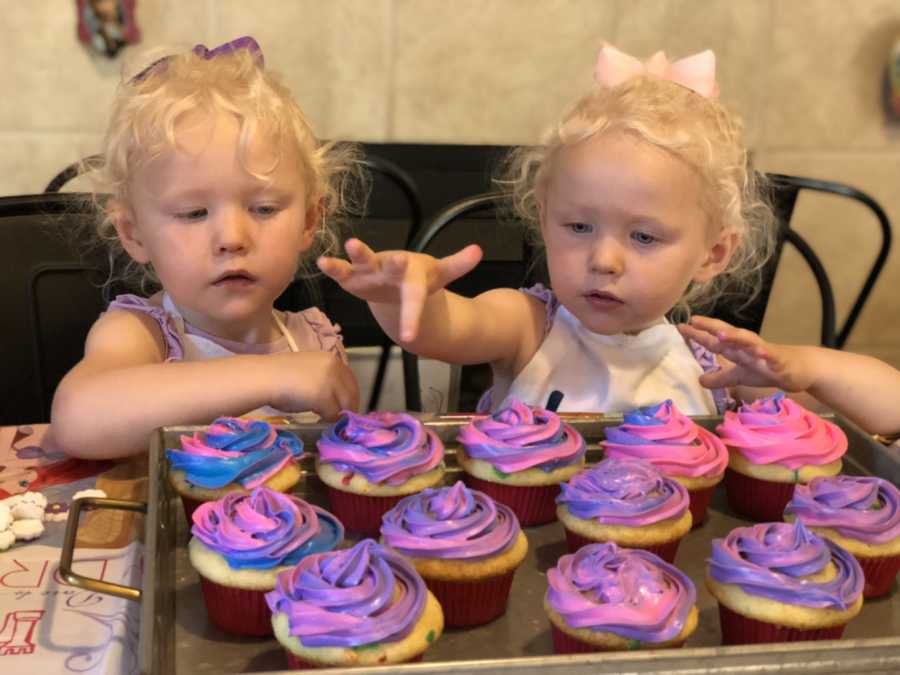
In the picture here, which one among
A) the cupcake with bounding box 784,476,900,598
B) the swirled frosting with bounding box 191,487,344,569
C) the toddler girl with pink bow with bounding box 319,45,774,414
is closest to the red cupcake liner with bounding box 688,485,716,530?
the cupcake with bounding box 784,476,900,598

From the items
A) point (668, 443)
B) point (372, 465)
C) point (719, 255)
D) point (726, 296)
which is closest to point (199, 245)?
point (372, 465)

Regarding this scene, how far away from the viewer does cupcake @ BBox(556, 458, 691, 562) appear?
1.06 meters

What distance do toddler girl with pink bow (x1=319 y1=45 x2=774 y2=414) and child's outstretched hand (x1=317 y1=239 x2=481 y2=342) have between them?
0.27 feet

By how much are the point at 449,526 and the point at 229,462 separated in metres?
0.24

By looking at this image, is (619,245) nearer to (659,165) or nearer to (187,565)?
(659,165)

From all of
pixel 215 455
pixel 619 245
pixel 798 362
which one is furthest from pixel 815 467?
pixel 215 455

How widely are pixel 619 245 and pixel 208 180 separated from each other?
1.83 ft

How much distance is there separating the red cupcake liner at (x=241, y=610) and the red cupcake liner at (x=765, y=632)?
0.44 metres

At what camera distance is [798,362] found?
1448 millimetres

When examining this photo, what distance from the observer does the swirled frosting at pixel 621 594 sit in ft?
2.83

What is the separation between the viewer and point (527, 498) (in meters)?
1.17

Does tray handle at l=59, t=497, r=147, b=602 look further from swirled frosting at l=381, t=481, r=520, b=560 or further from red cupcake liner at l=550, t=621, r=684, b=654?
red cupcake liner at l=550, t=621, r=684, b=654

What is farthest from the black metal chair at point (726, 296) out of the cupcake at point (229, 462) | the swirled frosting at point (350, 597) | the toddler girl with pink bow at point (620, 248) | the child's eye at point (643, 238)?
the swirled frosting at point (350, 597)

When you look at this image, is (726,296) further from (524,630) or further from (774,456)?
(524,630)
